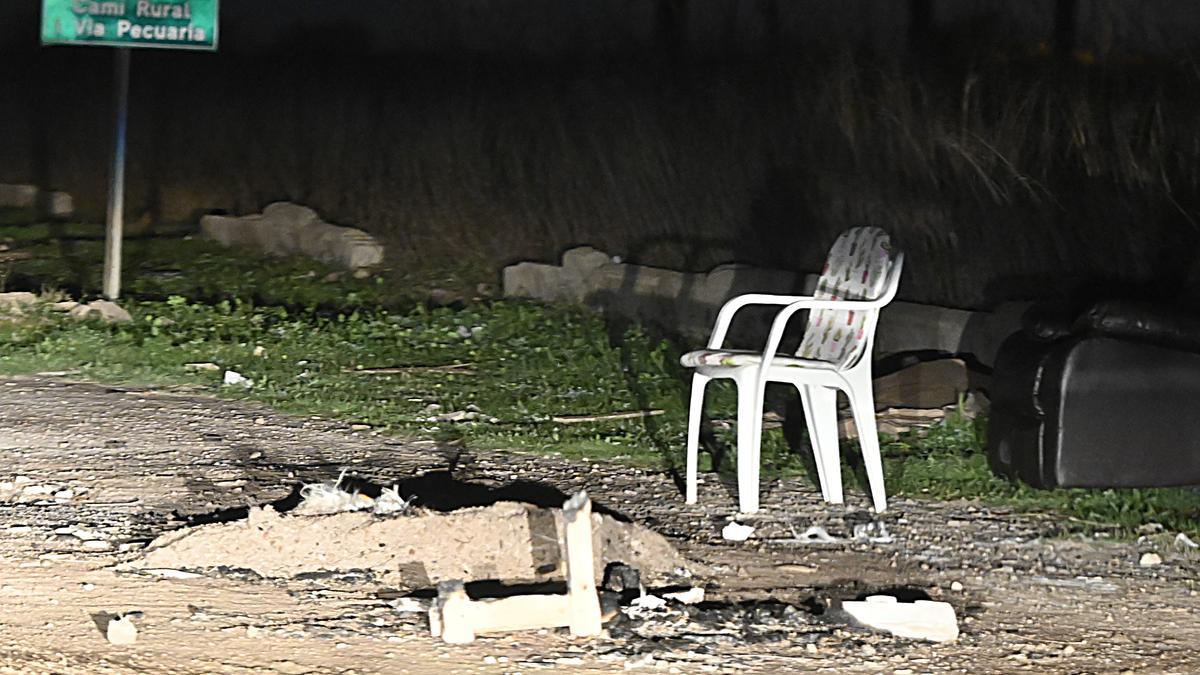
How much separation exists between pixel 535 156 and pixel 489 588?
9587mm

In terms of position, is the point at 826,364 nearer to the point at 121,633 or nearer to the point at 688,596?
the point at 688,596

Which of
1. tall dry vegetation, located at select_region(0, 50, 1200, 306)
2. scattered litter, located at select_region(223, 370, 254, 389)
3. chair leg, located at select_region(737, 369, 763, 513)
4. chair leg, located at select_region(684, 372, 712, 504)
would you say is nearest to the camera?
chair leg, located at select_region(737, 369, 763, 513)

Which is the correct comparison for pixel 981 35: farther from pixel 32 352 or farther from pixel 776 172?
pixel 32 352

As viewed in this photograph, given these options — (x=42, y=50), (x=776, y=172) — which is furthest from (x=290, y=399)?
(x=42, y=50)

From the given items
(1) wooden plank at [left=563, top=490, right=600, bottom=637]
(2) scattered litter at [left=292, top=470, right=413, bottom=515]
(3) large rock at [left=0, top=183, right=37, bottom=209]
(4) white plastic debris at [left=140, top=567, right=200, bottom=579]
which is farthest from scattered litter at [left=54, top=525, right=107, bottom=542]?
(3) large rock at [left=0, top=183, right=37, bottom=209]

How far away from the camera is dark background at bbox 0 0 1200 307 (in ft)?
33.2

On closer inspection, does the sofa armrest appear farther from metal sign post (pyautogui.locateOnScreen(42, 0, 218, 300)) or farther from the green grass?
metal sign post (pyautogui.locateOnScreen(42, 0, 218, 300))

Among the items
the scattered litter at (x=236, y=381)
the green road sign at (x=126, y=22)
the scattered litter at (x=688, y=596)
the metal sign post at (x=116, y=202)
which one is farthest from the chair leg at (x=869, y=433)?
the metal sign post at (x=116, y=202)

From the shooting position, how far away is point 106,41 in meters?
10.3

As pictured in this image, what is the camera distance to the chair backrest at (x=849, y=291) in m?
6.14

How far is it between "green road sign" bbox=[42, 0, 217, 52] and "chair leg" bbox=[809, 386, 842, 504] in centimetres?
535

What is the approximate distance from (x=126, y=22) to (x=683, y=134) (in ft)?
14.4

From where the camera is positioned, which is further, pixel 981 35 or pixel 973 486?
pixel 981 35

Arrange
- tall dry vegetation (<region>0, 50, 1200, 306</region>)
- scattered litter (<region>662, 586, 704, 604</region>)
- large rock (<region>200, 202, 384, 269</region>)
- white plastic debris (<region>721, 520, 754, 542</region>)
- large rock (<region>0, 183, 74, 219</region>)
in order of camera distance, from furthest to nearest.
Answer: large rock (<region>0, 183, 74, 219</region>) → large rock (<region>200, 202, 384, 269</region>) → tall dry vegetation (<region>0, 50, 1200, 306</region>) → white plastic debris (<region>721, 520, 754, 542</region>) → scattered litter (<region>662, 586, 704, 604</region>)
